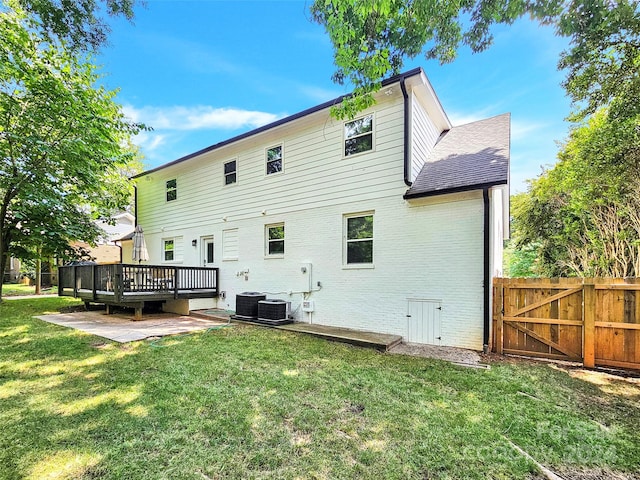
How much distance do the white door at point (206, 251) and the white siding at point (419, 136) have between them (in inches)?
303

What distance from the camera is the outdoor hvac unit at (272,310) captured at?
26.3 feet

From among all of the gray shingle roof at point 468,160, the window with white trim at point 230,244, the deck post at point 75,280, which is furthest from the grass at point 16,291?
the gray shingle roof at point 468,160

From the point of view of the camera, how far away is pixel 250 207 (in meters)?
9.70

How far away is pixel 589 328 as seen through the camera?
16.2ft

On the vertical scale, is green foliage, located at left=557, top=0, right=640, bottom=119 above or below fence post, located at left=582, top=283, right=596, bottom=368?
above

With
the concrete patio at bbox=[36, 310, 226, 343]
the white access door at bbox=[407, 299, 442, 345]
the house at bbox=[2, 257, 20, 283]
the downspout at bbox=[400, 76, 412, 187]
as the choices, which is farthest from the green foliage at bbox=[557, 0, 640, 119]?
the house at bbox=[2, 257, 20, 283]

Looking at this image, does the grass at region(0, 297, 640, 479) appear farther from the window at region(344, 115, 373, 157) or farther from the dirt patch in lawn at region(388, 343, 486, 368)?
the window at region(344, 115, 373, 157)

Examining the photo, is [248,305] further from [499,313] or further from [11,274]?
[11,274]

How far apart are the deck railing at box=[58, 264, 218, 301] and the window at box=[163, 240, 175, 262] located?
8.68 feet

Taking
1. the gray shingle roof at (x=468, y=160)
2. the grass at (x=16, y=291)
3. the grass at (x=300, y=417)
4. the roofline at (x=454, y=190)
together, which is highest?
the gray shingle roof at (x=468, y=160)

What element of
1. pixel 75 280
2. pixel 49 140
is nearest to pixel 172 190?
pixel 49 140

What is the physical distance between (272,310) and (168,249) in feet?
22.8

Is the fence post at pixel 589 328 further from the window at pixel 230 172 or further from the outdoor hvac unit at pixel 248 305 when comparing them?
the window at pixel 230 172

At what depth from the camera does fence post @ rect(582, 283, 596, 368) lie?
489cm
